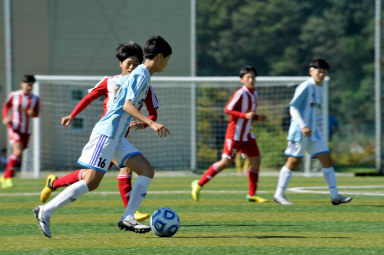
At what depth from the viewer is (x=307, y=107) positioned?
8945 mm

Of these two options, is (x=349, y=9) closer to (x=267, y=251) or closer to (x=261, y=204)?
(x=261, y=204)

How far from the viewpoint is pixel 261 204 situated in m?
8.96

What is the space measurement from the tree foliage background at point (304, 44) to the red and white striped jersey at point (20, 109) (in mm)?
26731

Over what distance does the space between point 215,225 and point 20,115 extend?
6546 mm

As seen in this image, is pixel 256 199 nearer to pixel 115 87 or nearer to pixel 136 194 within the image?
pixel 115 87

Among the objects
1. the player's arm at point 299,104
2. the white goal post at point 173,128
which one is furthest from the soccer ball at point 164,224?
the white goal post at point 173,128

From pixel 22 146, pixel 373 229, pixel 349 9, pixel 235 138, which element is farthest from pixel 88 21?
pixel 349 9

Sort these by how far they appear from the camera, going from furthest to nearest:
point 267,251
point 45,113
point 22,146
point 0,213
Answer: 1. point 45,113
2. point 22,146
3. point 0,213
4. point 267,251

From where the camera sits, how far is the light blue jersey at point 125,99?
5867 mm

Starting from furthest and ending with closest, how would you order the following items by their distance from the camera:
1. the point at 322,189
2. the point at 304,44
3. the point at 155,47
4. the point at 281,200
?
the point at 304,44, the point at 322,189, the point at 281,200, the point at 155,47

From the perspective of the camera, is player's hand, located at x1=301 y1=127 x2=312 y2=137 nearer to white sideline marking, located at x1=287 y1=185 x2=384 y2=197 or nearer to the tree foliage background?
white sideline marking, located at x1=287 y1=185 x2=384 y2=197

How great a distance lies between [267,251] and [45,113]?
13.9m

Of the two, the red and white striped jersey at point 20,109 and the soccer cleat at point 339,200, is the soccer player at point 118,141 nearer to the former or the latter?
the soccer cleat at point 339,200

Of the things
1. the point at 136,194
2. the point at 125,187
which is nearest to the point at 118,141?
the point at 136,194
